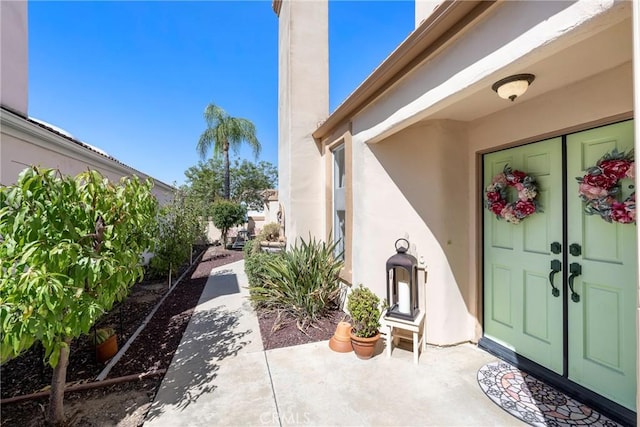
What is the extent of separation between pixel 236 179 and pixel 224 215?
965 centimetres

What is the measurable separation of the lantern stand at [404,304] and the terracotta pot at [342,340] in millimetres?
550

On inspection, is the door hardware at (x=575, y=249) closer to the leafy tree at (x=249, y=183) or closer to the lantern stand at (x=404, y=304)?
the lantern stand at (x=404, y=304)

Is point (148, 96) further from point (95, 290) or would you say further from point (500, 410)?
point (500, 410)

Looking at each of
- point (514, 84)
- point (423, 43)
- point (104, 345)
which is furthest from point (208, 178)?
point (514, 84)

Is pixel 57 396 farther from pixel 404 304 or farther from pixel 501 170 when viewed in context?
pixel 501 170

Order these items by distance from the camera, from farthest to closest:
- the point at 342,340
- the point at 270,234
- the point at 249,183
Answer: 1. the point at 249,183
2. the point at 270,234
3. the point at 342,340

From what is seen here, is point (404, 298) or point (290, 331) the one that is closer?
point (404, 298)

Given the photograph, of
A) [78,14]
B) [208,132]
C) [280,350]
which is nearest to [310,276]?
[280,350]

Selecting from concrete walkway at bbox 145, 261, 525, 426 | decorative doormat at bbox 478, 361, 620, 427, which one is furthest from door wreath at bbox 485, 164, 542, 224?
concrete walkway at bbox 145, 261, 525, 426

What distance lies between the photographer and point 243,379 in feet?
10.6

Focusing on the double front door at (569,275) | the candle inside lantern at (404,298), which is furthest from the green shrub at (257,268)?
the double front door at (569,275)

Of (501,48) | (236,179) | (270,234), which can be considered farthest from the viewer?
(236,179)

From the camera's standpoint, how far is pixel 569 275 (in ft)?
9.56

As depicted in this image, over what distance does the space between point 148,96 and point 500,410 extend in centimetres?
1244
